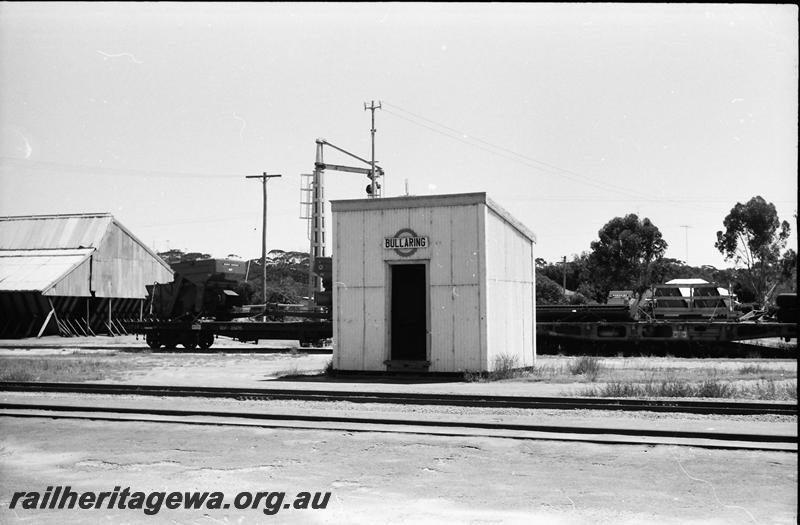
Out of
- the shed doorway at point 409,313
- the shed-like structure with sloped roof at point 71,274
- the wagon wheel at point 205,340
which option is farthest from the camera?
the shed-like structure with sloped roof at point 71,274

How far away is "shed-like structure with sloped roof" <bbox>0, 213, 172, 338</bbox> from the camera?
42.7 metres

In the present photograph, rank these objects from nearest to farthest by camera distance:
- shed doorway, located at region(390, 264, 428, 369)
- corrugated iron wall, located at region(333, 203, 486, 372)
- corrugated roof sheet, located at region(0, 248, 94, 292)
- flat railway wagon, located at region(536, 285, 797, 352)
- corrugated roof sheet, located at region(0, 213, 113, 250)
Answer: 1. corrugated iron wall, located at region(333, 203, 486, 372)
2. shed doorway, located at region(390, 264, 428, 369)
3. flat railway wagon, located at region(536, 285, 797, 352)
4. corrugated roof sheet, located at region(0, 248, 94, 292)
5. corrugated roof sheet, located at region(0, 213, 113, 250)

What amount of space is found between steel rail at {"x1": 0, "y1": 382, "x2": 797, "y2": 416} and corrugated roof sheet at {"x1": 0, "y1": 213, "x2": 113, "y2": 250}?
3227cm

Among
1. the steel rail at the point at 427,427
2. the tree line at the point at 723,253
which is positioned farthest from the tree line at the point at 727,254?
the steel rail at the point at 427,427

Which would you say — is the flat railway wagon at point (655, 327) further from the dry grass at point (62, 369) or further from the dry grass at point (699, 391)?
the dry grass at point (62, 369)

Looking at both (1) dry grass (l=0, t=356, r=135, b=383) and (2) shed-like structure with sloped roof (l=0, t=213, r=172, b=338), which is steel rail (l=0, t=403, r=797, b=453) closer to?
(1) dry grass (l=0, t=356, r=135, b=383)

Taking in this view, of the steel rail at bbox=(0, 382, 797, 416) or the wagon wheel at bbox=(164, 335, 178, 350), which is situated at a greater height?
the wagon wheel at bbox=(164, 335, 178, 350)

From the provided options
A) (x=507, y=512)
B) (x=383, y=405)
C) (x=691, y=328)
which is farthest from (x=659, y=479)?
(x=691, y=328)

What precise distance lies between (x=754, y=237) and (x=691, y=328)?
121 feet

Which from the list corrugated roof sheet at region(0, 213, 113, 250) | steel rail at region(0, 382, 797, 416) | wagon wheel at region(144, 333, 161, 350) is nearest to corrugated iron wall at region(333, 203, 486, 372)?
steel rail at region(0, 382, 797, 416)

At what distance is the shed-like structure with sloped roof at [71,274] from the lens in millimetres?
42719

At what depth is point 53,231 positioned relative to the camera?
47.8m

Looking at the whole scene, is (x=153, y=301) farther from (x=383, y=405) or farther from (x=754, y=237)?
(x=754, y=237)

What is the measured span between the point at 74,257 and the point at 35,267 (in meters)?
2.21
